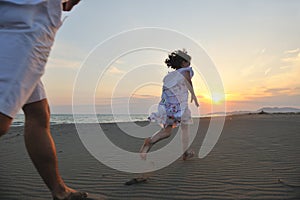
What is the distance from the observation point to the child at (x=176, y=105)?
479 centimetres

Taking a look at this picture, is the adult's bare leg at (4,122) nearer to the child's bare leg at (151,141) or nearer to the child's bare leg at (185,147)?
the child's bare leg at (151,141)

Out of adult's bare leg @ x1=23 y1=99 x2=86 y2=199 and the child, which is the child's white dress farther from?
adult's bare leg @ x1=23 y1=99 x2=86 y2=199

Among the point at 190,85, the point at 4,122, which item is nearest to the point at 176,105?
the point at 190,85

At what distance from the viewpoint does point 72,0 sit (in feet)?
7.89

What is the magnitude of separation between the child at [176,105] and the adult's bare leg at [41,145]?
2128mm

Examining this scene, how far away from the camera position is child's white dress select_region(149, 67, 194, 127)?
4.84 metres

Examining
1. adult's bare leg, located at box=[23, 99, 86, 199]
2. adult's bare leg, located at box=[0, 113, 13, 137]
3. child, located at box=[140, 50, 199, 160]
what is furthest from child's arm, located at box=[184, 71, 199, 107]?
adult's bare leg, located at box=[0, 113, 13, 137]

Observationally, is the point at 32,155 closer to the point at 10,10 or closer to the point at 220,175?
the point at 10,10

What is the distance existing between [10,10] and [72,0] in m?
0.63

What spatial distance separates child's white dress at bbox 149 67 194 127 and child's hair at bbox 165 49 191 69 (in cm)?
29

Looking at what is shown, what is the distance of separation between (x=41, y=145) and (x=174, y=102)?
2.88 meters

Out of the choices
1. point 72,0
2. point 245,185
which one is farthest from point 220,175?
point 72,0

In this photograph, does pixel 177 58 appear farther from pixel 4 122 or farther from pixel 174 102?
pixel 4 122

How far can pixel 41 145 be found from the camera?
240cm
